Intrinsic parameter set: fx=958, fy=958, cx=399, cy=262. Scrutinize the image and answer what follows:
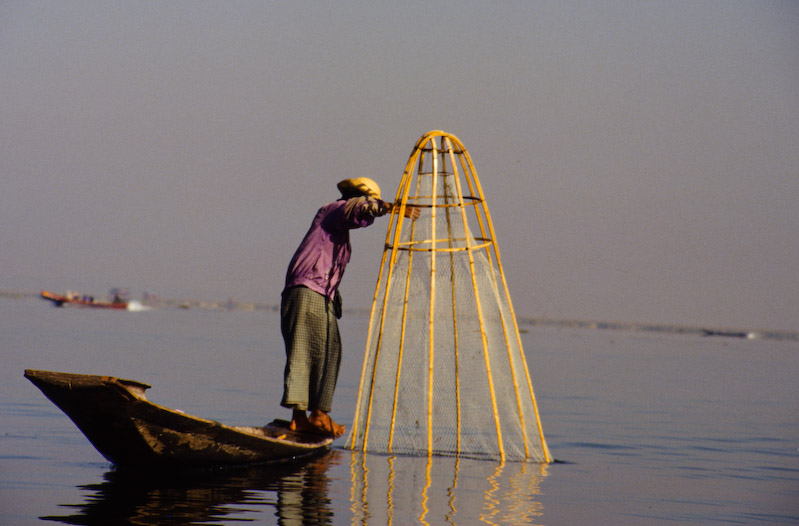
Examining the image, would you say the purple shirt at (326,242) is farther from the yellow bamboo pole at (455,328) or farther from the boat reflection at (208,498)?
the boat reflection at (208,498)

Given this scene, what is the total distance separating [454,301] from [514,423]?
3.29 ft

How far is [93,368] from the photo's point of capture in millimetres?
13312

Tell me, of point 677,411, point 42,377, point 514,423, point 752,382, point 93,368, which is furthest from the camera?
point 752,382

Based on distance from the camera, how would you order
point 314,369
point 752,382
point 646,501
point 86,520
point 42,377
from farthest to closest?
1. point 752,382
2. point 314,369
3. point 646,501
4. point 42,377
5. point 86,520

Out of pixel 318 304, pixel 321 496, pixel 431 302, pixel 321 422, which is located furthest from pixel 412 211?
pixel 321 496

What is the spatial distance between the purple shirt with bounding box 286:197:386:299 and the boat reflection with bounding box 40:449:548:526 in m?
1.22

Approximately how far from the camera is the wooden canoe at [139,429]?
5.00 m

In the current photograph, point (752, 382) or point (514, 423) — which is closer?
point (514, 423)

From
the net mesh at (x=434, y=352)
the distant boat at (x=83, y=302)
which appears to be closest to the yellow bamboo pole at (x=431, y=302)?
the net mesh at (x=434, y=352)

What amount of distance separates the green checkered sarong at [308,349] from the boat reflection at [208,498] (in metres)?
0.52

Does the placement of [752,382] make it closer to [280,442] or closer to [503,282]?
[503,282]

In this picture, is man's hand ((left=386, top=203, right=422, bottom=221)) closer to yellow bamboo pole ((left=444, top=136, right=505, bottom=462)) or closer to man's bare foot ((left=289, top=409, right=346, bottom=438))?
yellow bamboo pole ((left=444, top=136, right=505, bottom=462))

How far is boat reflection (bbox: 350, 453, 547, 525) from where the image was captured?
4875mm

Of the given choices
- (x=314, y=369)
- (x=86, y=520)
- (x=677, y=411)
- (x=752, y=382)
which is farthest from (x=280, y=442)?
(x=752, y=382)
